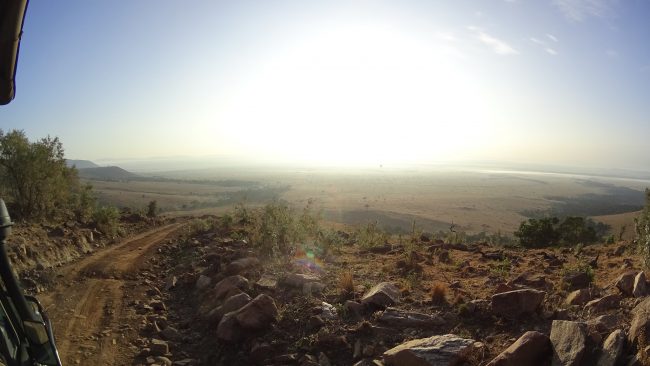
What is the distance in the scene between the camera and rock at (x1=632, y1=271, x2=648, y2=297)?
17.7 ft

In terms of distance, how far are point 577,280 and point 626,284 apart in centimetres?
131

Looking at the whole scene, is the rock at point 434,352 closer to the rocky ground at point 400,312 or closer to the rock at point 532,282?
the rocky ground at point 400,312

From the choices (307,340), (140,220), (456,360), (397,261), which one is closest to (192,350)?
(307,340)

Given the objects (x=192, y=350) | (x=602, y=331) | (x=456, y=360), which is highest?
(x=602, y=331)

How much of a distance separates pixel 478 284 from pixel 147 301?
25.1 ft

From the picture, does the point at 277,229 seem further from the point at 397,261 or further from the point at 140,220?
the point at 140,220

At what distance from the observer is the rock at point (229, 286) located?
27.9 feet

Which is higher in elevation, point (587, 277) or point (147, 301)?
point (587, 277)

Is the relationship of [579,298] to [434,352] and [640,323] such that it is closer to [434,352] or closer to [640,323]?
[640,323]

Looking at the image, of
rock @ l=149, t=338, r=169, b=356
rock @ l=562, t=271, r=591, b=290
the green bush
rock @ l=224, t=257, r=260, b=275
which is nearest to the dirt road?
rock @ l=149, t=338, r=169, b=356

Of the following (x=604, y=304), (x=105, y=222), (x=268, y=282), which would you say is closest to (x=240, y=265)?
(x=268, y=282)

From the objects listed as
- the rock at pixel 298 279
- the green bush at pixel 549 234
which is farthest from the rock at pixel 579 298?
the green bush at pixel 549 234

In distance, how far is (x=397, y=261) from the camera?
10.5 meters

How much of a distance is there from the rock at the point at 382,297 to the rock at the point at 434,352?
1577 millimetres
